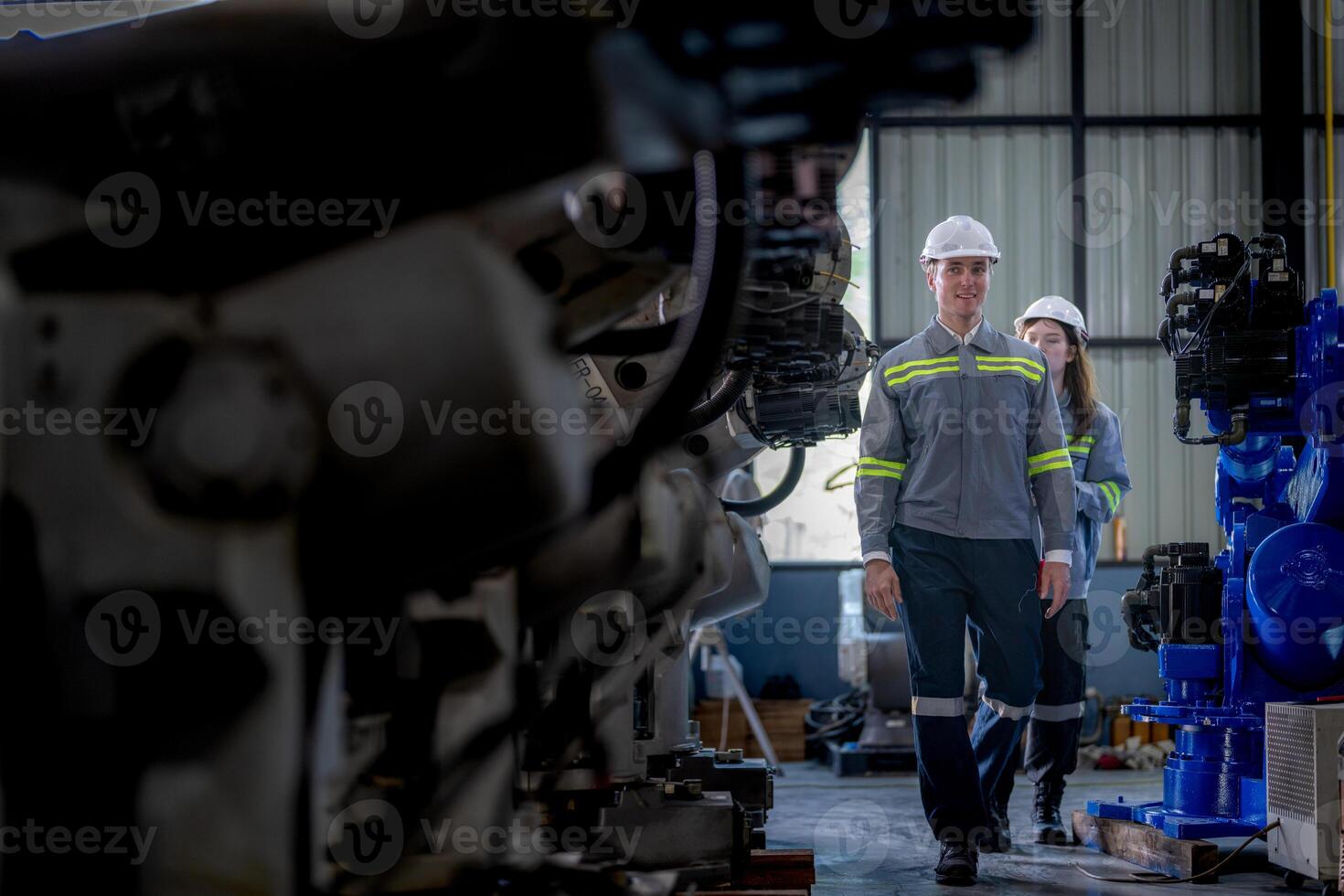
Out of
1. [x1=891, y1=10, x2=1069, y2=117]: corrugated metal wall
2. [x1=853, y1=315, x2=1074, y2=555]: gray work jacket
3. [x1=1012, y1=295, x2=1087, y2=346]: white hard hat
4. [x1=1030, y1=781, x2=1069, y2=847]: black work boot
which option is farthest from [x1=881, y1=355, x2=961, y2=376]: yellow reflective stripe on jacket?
[x1=891, y1=10, x2=1069, y2=117]: corrugated metal wall

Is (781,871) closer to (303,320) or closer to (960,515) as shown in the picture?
(960,515)

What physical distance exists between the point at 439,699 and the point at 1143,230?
31.3 ft

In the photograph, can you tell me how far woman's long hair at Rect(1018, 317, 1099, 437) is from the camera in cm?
524

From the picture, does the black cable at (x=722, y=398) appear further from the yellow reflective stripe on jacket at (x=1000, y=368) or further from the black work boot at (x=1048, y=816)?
the black work boot at (x=1048, y=816)

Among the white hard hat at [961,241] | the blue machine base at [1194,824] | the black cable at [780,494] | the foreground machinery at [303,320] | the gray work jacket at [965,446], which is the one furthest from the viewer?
the black cable at [780,494]

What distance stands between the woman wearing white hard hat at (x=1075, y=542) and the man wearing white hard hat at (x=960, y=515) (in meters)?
0.71

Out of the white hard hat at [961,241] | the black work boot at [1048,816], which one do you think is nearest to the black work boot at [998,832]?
the black work boot at [1048,816]

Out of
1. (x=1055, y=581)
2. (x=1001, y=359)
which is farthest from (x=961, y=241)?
(x=1055, y=581)

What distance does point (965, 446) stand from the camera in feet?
13.0

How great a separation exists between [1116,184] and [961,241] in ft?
23.6

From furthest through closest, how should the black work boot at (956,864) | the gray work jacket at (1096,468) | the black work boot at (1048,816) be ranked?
the gray work jacket at (1096,468)
the black work boot at (1048,816)
the black work boot at (956,864)

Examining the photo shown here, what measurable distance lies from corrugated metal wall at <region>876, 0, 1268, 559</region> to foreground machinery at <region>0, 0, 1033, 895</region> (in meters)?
9.07

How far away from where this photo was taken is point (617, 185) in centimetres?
163

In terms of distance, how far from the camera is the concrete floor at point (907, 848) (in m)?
3.73
